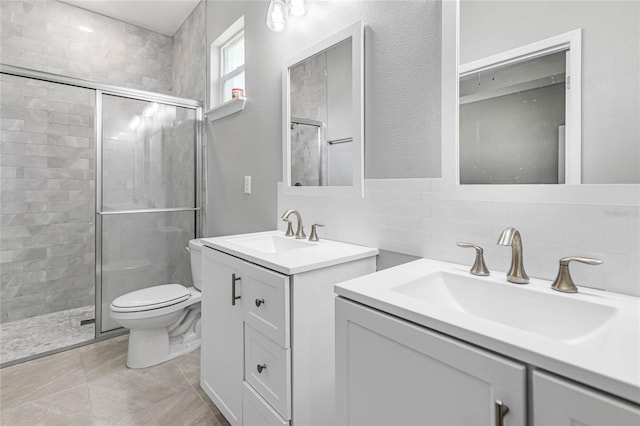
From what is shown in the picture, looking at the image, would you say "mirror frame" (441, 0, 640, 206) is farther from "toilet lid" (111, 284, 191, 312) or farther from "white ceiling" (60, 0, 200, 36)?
"white ceiling" (60, 0, 200, 36)

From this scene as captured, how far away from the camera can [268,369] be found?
3.87 ft

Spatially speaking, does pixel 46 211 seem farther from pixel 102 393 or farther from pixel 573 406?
pixel 573 406

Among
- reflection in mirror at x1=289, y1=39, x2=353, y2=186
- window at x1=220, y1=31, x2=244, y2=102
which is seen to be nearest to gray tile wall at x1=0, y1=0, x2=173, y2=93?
window at x1=220, y1=31, x2=244, y2=102

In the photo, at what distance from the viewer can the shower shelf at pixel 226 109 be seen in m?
2.22

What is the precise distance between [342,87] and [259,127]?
779 mm

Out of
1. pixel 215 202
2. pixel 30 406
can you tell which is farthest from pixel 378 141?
pixel 30 406

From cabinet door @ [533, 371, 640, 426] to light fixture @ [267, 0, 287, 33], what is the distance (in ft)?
6.00

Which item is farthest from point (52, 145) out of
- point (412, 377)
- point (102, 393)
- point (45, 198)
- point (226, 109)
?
point (412, 377)

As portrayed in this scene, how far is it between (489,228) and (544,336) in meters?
0.39

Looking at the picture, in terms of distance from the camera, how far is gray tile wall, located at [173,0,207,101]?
281cm

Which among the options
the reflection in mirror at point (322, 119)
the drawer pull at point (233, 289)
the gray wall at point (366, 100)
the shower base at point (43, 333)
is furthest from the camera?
the shower base at point (43, 333)

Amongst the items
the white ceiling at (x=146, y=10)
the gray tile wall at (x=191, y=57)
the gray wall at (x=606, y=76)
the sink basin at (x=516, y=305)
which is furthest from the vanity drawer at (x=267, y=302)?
the white ceiling at (x=146, y=10)

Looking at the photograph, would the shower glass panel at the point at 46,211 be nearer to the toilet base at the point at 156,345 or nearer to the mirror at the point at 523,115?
the toilet base at the point at 156,345

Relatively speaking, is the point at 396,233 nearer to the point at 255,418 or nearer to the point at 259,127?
the point at 255,418
